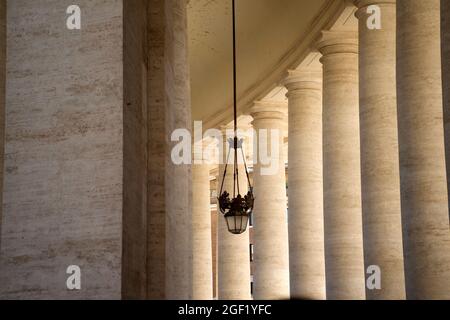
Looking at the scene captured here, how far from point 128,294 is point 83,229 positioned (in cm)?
374

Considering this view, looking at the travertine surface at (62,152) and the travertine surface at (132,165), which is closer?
the travertine surface at (62,152)

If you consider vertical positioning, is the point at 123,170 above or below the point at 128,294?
above

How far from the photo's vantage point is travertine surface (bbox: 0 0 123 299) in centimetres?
4328

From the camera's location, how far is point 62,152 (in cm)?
4491

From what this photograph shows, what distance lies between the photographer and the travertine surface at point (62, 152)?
43281 millimetres

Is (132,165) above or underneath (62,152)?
underneath

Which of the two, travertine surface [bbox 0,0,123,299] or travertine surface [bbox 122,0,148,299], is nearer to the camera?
travertine surface [bbox 0,0,123,299]

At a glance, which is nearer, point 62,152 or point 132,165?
point 62,152
